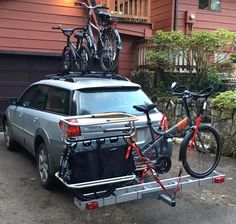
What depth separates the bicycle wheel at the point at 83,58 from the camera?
8406 mm

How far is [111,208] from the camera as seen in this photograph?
4.97 meters

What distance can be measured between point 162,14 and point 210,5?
192cm

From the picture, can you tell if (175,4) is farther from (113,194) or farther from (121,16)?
(113,194)

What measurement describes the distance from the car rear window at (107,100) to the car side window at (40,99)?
1115 millimetres

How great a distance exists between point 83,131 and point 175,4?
9019 millimetres

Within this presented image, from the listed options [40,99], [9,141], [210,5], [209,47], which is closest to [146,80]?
[209,47]

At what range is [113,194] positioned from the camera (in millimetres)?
4125

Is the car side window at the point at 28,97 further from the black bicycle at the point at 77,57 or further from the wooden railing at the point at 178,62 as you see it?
the wooden railing at the point at 178,62

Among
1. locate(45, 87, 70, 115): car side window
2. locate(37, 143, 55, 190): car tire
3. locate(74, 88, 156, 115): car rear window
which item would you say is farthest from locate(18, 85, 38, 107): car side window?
locate(74, 88, 156, 115): car rear window

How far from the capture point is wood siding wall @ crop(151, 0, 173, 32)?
12567mm

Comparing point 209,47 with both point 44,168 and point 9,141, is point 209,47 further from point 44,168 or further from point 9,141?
point 44,168

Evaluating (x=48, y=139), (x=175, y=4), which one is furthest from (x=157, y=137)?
(x=175, y=4)

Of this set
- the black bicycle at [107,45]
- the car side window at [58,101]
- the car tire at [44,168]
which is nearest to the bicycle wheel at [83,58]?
the black bicycle at [107,45]

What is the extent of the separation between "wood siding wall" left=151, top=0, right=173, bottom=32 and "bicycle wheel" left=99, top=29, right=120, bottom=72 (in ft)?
16.7
